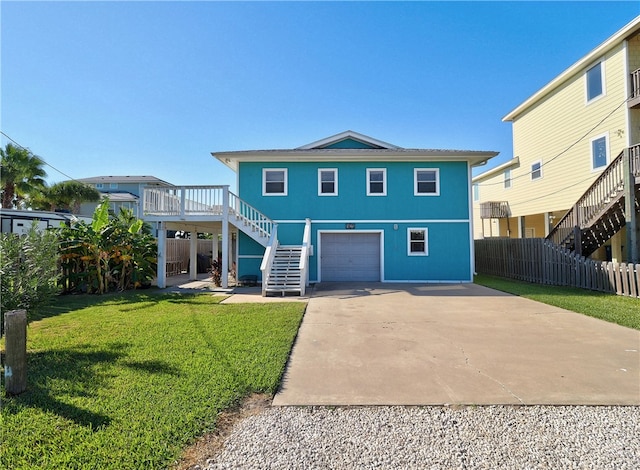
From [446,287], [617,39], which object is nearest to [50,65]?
[446,287]

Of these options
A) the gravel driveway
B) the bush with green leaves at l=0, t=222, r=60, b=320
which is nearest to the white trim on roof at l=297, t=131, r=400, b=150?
the bush with green leaves at l=0, t=222, r=60, b=320

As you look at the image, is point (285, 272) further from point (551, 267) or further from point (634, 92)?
point (634, 92)

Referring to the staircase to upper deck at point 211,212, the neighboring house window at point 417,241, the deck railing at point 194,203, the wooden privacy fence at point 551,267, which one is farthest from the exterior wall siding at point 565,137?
the deck railing at point 194,203

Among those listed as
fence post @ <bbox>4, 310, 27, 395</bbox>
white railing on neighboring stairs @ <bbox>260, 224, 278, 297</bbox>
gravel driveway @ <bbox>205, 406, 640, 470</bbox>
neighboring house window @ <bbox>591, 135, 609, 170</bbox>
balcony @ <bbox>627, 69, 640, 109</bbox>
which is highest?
balcony @ <bbox>627, 69, 640, 109</bbox>

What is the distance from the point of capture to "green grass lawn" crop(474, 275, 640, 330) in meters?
6.93

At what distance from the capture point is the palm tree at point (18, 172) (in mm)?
19453

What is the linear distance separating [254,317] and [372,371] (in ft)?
11.5

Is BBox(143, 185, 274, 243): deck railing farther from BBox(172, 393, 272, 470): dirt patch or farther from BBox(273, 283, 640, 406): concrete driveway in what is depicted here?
BBox(172, 393, 272, 470): dirt patch

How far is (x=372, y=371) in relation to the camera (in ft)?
14.0

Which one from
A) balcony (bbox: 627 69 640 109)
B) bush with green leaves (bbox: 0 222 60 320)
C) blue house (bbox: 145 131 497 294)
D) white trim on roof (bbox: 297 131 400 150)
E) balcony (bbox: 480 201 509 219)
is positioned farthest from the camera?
balcony (bbox: 480 201 509 219)

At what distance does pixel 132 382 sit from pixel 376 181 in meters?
11.8

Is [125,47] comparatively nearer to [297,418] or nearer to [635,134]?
[297,418]

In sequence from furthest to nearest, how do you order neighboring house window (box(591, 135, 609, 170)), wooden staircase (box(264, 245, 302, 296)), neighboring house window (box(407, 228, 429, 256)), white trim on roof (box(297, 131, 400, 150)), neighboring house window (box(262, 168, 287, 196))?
white trim on roof (box(297, 131, 400, 150)), neighboring house window (box(591, 135, 609, 170)), neighboring house window (box(262, 168, 287, 196)), neighboring house window (box(407, 228, 429, 256)), wooden staircase (box(264, 245, 302, 296))

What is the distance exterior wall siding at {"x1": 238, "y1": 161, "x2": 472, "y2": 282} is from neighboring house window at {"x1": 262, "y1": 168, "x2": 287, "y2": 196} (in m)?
0.17
